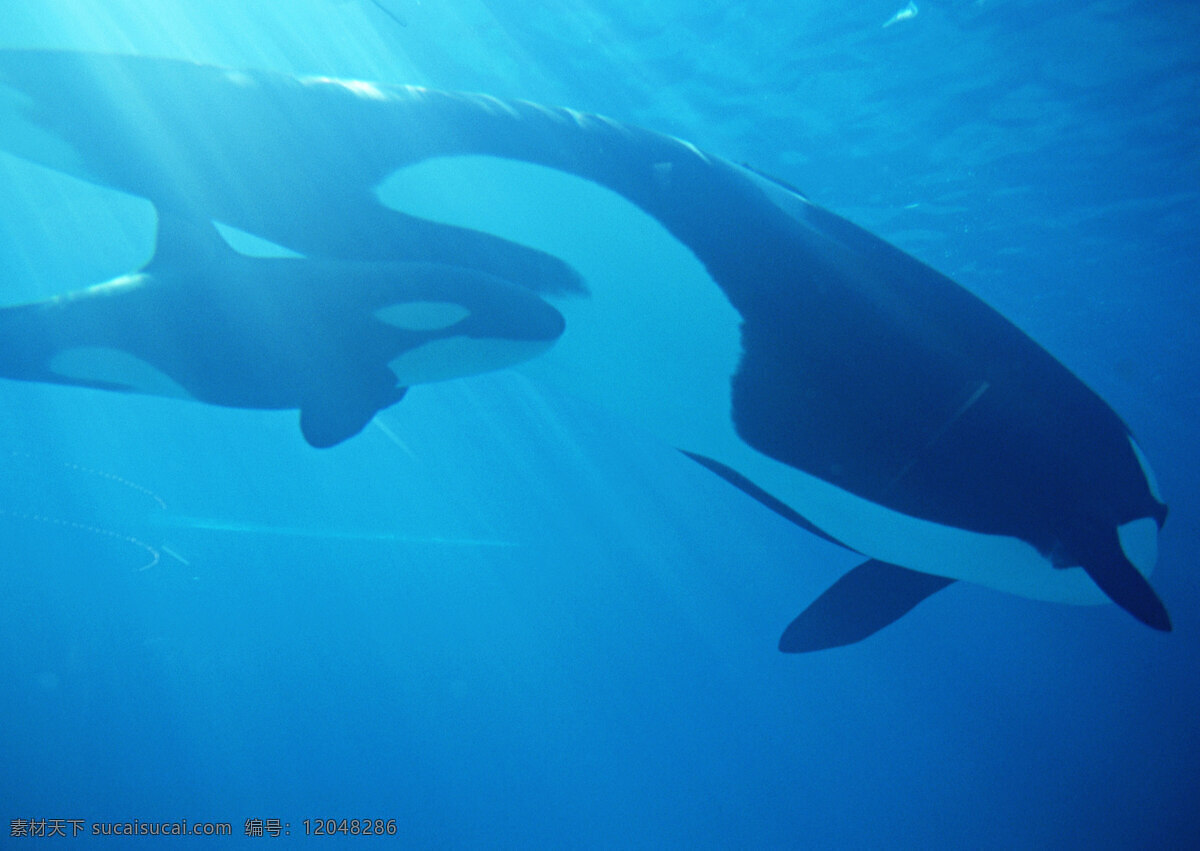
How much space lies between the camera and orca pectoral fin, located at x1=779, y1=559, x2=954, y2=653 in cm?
290

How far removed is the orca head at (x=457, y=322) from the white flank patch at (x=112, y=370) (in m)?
0.42

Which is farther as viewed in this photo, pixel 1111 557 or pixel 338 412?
pixel 1111 557

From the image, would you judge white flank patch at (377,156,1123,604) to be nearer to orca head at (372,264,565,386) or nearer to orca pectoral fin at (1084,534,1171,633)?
orca head at (372,264,565,386)

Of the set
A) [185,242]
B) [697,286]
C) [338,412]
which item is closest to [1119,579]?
[697,286]

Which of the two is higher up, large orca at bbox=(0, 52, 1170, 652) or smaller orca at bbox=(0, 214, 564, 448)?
large orca at bbox=(0, 52, 1170, 652)

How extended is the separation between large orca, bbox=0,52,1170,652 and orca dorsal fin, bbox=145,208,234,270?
0.04 metres

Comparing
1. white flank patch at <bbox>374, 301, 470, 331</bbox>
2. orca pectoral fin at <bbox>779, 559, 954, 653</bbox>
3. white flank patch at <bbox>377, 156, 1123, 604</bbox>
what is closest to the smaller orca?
white flank patch at <bbox>374, 301, 470, 331</bbox>

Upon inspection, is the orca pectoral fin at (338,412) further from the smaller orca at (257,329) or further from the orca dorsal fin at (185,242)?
the orca dorsal fin at (185,242)

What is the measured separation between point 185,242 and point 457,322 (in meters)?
0.57

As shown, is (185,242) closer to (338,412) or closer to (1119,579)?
(338,412)

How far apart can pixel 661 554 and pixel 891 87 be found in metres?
21.8

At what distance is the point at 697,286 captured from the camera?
62.7 inches

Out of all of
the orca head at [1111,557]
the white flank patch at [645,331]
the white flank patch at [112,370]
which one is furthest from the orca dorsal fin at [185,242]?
the orca head at [1111,557]

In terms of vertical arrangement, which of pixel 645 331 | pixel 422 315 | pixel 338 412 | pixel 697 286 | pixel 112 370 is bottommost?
pixel 112 370
